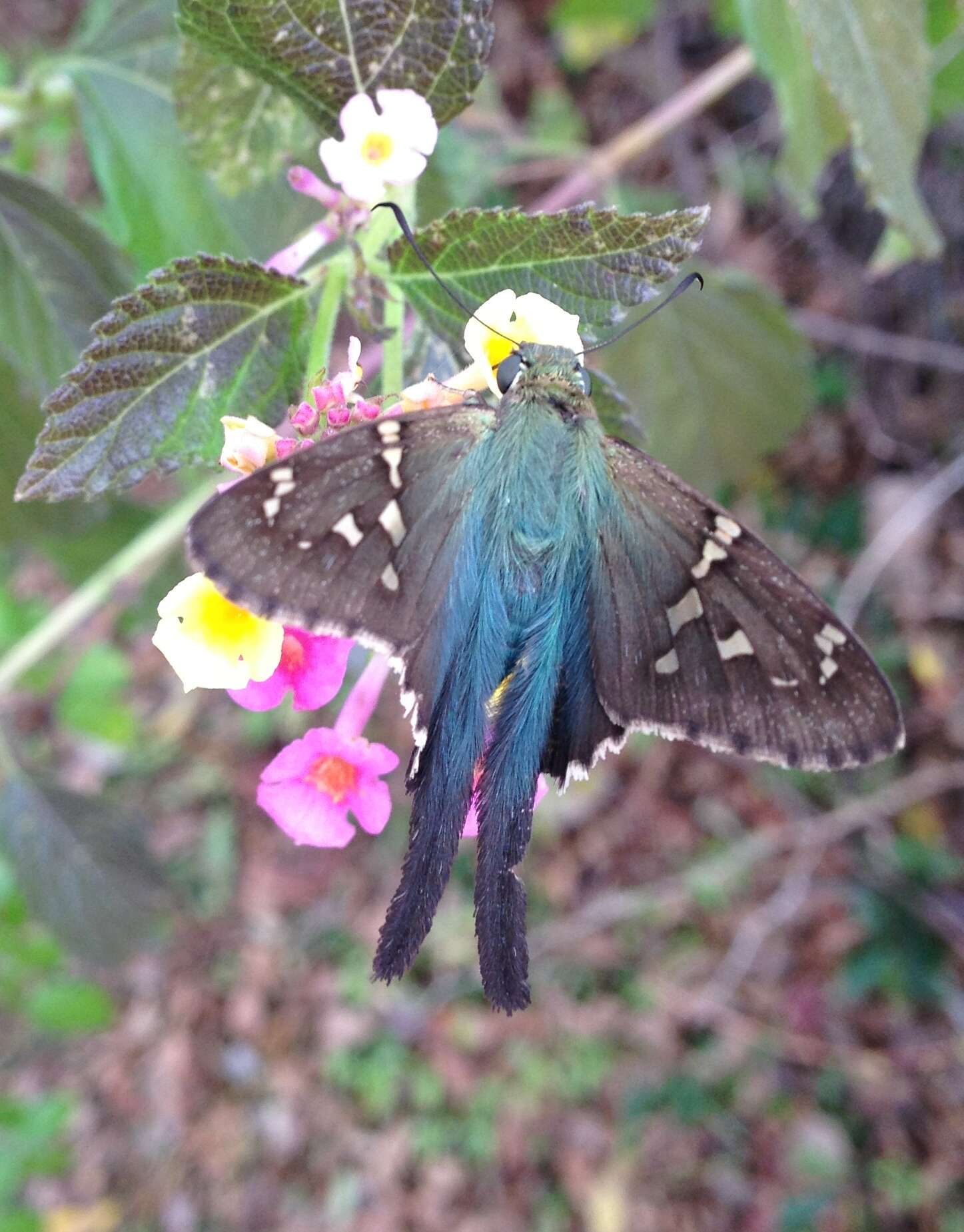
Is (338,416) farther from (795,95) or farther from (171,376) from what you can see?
(795,95)

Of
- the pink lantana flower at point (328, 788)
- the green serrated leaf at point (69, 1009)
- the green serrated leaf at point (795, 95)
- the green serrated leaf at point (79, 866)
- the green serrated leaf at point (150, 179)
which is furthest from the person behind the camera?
the green serrated leaf at point (69, 1009)

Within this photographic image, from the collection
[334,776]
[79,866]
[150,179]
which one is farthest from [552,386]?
[79,866]

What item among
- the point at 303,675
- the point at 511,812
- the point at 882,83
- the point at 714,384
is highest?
the point at 714,384

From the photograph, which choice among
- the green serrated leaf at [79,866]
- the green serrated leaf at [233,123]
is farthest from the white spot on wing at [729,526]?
the green serrated leaf at [79,866]

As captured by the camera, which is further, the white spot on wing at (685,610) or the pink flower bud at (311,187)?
the pink flower bud at (311,187)

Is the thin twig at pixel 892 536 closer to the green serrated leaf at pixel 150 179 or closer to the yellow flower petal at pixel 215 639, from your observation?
the green serrated leaf at pixel 150 179

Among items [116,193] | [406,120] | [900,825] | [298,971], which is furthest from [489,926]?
[298,971]

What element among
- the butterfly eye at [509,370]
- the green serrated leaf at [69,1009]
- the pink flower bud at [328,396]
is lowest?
the green serrated leaf at [69,1009]
